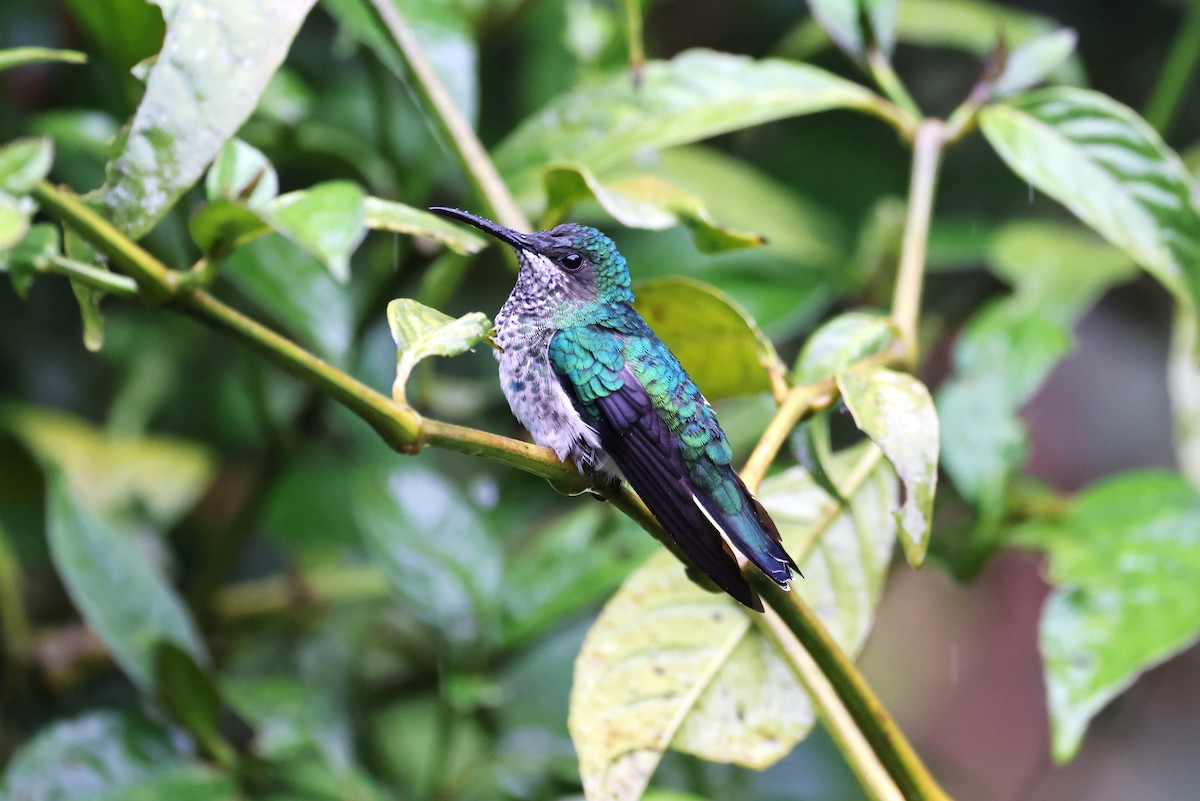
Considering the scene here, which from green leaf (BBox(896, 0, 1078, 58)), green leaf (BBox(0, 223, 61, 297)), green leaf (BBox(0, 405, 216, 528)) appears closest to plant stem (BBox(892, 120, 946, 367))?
green leaf (BBox(0, 223, 61, 297))

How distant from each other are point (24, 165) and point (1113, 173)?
0.93m

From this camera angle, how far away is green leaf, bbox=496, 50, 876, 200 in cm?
113

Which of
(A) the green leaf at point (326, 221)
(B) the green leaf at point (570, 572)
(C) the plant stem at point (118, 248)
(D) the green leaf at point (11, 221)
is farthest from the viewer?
(B) the green leaf at point (570, 572)

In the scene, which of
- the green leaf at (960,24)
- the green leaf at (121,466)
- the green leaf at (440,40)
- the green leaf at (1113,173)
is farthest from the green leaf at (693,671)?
the green leaf at (960,24)

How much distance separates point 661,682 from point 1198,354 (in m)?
0.73

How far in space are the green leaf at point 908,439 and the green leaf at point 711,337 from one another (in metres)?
0.12

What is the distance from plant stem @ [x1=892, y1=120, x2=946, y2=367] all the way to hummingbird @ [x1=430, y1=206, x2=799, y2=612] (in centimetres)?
27

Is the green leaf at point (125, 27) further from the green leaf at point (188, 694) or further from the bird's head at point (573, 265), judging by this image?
the green leaf at point (188, 694)

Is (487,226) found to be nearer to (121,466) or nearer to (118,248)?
(118,248)

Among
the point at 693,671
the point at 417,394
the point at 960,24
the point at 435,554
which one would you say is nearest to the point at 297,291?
the point at 417,394

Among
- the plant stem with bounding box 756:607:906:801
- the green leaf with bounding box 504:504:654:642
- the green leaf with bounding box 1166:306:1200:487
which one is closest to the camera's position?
the plant stem with bounding box 756:607:906:801

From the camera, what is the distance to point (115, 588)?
1405 millimetres

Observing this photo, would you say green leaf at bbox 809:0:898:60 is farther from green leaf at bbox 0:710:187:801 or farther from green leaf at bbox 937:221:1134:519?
green leaf at bbox 0:710:187:801

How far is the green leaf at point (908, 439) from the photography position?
0.70 metres
